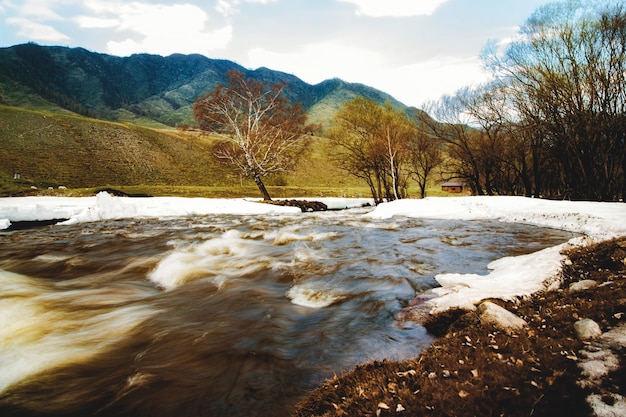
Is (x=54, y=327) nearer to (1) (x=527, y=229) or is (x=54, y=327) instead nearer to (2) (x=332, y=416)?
(2) (x=332, y=416)

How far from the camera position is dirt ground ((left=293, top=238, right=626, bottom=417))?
200 centimetres

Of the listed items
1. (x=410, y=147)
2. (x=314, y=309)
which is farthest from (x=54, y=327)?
(x=410, y=147)

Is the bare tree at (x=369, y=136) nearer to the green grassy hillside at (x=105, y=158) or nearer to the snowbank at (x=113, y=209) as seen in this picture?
the snowbank at (x=113, y=209)

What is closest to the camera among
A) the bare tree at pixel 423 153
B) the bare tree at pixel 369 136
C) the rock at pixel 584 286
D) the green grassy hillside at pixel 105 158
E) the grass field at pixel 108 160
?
the rock at pixel 584 286

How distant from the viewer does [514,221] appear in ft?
49.9

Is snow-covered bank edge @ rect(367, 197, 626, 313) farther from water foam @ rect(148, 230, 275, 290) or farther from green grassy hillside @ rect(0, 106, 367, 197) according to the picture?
green grassy hillside @ rect(0, 106, 367, 197)

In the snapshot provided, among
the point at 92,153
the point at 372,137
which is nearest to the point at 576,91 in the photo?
the point at 372,137

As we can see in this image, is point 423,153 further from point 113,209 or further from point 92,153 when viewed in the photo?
point 92,153

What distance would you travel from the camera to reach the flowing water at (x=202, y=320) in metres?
3.18

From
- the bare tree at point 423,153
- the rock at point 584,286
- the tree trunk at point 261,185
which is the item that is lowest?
the rock at point 584,286

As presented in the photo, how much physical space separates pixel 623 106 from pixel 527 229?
12008 mm

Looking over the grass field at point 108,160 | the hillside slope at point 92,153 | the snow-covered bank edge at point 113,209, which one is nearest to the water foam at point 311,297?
the snow-covered bank edge at point 113,209

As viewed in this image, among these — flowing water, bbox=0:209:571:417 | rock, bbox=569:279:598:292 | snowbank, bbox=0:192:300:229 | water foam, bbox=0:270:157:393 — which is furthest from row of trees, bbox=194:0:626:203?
water foam, bbox=0:270:157:393

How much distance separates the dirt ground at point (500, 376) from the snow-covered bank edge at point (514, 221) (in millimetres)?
1012
